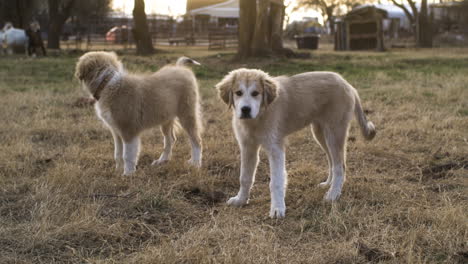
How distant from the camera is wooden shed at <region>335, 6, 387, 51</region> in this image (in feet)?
99.9

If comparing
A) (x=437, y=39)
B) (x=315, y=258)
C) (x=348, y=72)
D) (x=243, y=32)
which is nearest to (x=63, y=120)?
(x=315, y=258)

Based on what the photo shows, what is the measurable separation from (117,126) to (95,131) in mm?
2094

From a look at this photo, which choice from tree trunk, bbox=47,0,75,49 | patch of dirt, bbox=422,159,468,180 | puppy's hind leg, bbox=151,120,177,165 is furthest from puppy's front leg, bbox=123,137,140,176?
tree trunk, bbox=47,0,75,49

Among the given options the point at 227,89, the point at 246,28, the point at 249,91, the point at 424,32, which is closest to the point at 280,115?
the point at 249,91

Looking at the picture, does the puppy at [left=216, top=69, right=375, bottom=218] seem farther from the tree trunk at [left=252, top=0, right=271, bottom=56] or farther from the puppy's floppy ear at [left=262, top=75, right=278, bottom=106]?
the tree trunk at [left=252, top=0, right=271, bottom=56]

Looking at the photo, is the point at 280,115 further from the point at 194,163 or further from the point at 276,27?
the point at 276,27

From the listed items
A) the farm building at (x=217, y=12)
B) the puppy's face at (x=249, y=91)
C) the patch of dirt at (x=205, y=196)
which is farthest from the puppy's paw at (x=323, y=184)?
the farm building at (x=217, y=12)

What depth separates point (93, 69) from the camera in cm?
585

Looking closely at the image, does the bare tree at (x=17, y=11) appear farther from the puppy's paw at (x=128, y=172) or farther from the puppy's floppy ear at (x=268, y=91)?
the puppy's floppy ear at (x=268, y=91)

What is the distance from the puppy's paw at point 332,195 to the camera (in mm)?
4812

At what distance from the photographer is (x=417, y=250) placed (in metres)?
3.56

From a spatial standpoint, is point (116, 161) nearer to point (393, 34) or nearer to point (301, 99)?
point (301, 99)

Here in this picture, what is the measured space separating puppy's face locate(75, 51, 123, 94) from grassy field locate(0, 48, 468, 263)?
37.3 inches

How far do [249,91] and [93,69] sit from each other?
2.28m
